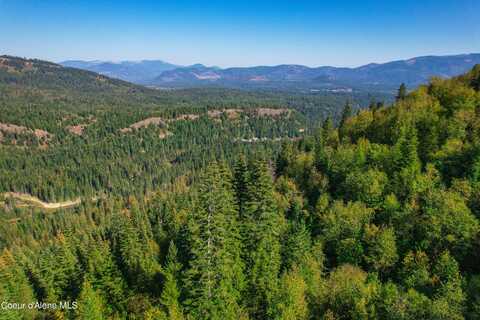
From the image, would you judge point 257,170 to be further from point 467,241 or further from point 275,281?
point 467,241

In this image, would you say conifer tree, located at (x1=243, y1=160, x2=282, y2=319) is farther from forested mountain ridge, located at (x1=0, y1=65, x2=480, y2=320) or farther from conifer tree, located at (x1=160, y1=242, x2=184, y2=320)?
conifer tree, located at (x1=160, y1=242, x2=184, y2=320)

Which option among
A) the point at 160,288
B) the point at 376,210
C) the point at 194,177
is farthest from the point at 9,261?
the point at 194,177

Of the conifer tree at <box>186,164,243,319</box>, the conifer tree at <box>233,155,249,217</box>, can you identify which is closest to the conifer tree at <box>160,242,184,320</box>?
the conifer tree at <box>186,164,243,319</box>

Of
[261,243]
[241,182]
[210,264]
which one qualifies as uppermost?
[241,182]

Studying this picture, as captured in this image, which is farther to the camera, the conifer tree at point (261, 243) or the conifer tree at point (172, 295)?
the conifer tree at point (261, 243)

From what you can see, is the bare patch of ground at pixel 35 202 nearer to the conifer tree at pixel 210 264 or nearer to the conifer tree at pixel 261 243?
the conifer tree at pixel 261 243

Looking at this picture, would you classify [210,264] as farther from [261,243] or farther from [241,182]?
[241,182]

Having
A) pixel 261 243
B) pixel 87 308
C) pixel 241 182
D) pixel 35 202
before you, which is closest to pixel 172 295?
pixel 87 308

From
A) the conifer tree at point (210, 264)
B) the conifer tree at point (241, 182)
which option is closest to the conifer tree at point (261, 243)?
the conifer tree at point (241, 182)
